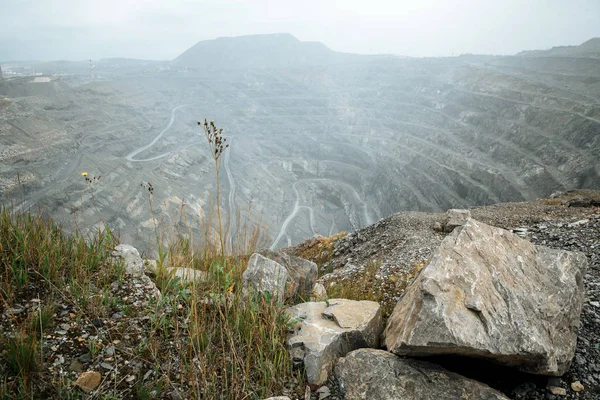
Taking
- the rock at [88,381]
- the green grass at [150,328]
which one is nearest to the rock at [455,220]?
the green grass at [150,328]

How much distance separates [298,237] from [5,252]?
48097 mm

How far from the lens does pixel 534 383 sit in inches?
98.7

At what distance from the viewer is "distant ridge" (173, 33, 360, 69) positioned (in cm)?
17038

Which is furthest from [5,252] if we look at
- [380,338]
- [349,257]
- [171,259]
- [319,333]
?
[349,257]

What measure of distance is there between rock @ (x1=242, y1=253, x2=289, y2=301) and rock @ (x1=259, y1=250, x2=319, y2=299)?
0.26 metres

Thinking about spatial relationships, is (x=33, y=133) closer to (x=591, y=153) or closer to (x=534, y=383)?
(x=534, y=383)

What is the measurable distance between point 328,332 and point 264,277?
0.94 m

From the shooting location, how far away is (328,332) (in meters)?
2.96

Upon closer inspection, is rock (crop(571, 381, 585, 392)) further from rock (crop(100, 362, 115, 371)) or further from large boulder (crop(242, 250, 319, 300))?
rock (crop(100, 362, 115, 371))

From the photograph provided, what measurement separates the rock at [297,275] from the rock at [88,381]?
6.48ft

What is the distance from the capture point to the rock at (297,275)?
395 cm

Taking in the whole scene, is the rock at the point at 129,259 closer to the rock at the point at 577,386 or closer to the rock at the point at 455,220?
the rock at the point at 577,386

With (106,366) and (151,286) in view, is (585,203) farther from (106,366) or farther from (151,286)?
(106,366)

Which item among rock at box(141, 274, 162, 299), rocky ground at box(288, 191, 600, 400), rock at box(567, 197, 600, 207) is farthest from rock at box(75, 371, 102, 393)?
rock at box(567, 197, 600, 207)
